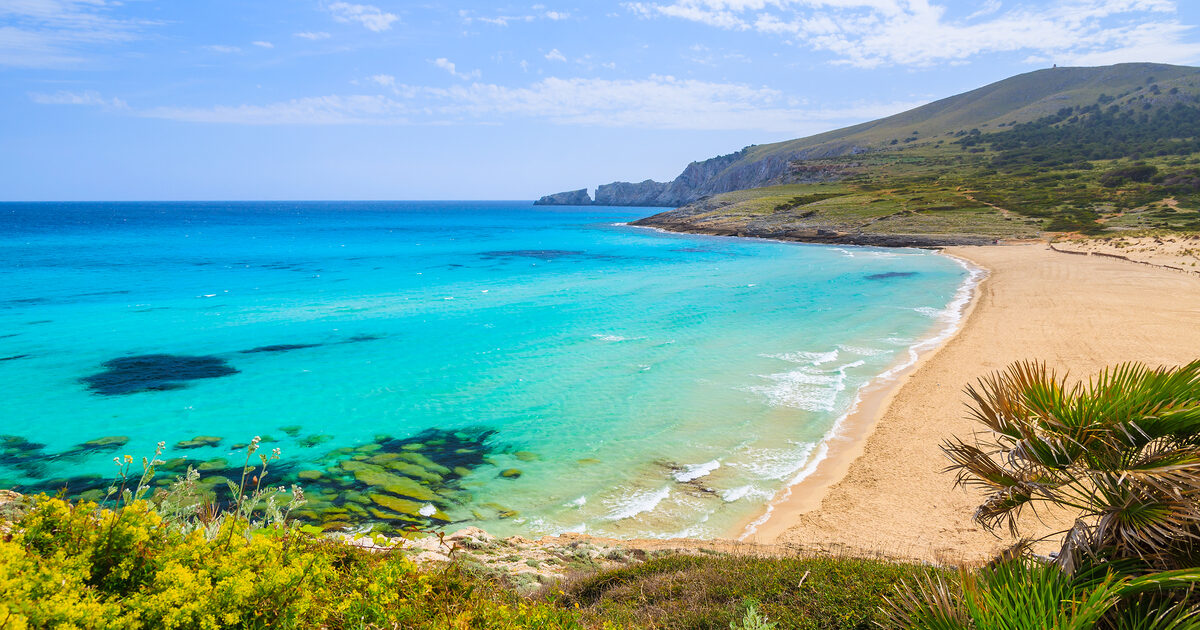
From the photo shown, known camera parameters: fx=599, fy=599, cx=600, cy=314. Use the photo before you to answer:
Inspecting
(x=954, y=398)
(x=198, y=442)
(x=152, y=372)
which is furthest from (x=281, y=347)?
(x=954, y=398)

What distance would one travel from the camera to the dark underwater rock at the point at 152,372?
64.6 feet

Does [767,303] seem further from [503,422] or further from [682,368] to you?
[503,422]

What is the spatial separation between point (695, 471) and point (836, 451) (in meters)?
3.67

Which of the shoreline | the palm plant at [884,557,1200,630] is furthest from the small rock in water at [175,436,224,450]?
the palm plant at [884,557,1200,630]

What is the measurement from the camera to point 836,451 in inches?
569

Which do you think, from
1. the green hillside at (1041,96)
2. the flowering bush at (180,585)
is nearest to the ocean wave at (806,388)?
the flowering bush at (180,585)

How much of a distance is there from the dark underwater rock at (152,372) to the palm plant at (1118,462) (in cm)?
2286

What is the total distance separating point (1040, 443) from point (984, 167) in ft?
425

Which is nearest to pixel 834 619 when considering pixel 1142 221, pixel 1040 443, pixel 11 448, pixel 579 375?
pixel 1040 443

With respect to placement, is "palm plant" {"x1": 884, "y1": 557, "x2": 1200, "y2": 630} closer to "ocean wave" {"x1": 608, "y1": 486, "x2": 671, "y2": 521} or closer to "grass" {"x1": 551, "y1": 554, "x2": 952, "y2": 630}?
"grass" {"x1": 551, "y1": 554, "x2": 952, "y2": 630}

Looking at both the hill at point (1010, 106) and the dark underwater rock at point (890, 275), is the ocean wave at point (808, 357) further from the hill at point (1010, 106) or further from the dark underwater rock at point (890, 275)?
the hill at point (1010, 106)

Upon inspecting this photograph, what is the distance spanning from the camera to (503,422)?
1684 cm

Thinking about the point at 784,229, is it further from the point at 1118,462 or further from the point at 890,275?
the point at 1118,462

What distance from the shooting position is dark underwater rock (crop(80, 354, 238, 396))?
1969 cm
